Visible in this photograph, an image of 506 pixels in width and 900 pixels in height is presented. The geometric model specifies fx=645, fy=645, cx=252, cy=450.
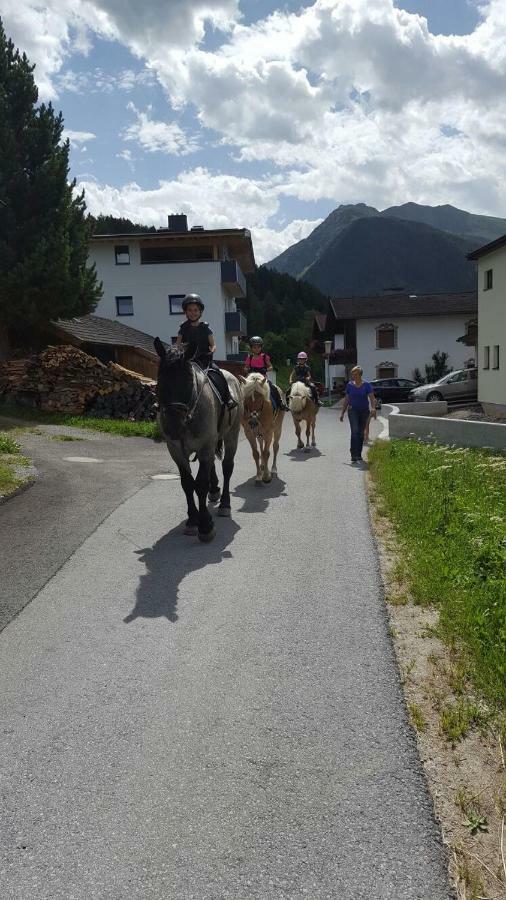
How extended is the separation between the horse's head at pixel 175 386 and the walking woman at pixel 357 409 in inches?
309

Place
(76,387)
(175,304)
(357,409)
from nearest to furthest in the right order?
(357,409) < (76,387) < (175,304)

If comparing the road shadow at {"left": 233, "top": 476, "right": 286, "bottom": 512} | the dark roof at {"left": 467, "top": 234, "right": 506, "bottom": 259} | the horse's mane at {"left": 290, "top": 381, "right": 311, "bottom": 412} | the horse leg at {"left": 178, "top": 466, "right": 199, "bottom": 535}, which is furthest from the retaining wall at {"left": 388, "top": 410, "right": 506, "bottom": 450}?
the dark roof at {"left": 467, "top": 234, "right": 506, "bottom": 259}

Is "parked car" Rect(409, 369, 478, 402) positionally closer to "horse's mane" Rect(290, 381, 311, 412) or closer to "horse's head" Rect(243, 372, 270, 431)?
"horse's mane" Rect(290, 381, 311, 412)

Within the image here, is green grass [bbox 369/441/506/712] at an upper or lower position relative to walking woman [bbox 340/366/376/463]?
lower

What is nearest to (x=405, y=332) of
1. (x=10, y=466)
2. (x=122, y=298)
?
(x=122, y=298)

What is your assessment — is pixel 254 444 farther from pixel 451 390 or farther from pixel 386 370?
pixel 386 370

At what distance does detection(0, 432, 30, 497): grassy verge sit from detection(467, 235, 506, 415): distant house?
23.1m

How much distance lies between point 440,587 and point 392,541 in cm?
196

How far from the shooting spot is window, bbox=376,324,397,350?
5388 centimetres

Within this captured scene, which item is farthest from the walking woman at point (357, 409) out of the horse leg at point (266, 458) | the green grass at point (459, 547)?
the horse leg at point (266, 458)

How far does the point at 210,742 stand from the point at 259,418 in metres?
7.78

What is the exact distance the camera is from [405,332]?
53.8 meters

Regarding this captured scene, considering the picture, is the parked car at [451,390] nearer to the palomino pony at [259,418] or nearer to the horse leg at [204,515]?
the palomino pony at [259,418]

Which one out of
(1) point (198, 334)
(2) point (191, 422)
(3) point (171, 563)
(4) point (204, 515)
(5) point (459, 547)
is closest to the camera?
(5) point (459, 547)
